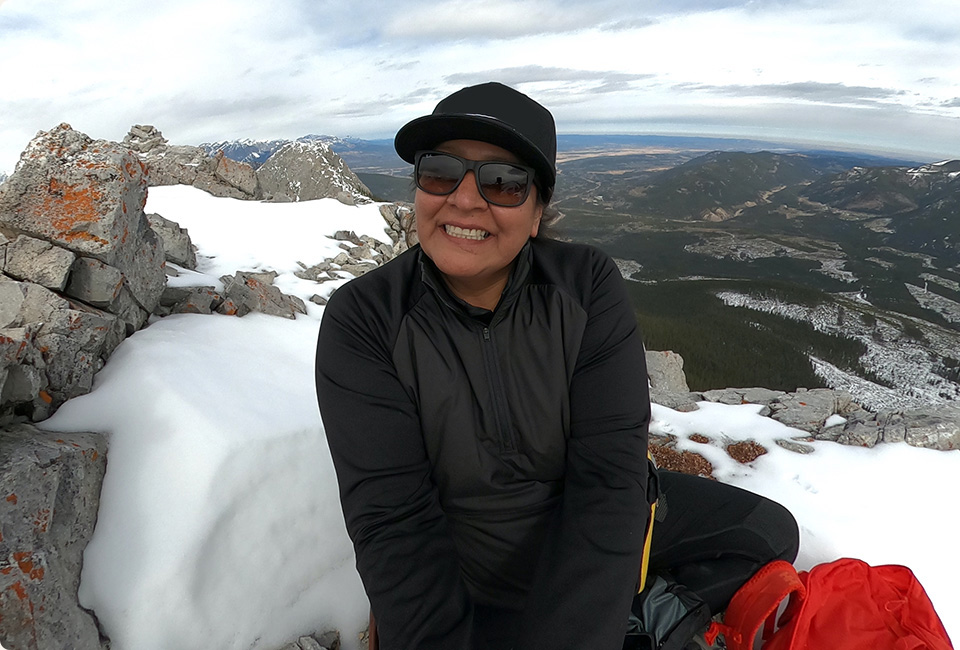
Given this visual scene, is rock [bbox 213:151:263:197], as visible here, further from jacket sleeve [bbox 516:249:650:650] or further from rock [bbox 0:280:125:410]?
jacket sleeve [bbox 516:249:650:650]

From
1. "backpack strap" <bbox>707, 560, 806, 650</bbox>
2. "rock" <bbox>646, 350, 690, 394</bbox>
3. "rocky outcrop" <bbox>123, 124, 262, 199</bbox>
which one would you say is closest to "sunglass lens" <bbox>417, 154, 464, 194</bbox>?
Result: "backpack strap" <bbox>707, 560, 806, 650</bbox>

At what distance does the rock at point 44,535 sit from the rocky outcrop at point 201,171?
21.3 m

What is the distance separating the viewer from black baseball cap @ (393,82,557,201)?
248 cm

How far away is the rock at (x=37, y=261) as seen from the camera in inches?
204

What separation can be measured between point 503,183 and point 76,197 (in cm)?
564

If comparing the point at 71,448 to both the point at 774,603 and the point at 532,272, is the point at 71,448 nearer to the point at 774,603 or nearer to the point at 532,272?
the point at 532,272

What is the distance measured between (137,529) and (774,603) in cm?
456

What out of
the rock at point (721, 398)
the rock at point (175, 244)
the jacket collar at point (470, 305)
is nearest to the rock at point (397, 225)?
the rock at point (175, 244)

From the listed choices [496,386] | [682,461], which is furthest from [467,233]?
[682,461]

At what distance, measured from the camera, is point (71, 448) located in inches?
143

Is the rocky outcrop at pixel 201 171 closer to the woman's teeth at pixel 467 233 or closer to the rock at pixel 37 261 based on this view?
the rock at pixel 37 261

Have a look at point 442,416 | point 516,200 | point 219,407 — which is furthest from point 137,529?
point 516,200

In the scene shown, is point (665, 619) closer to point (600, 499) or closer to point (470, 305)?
point (600, 499)

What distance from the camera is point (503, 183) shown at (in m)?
2.67
